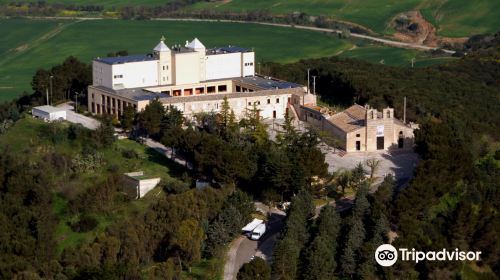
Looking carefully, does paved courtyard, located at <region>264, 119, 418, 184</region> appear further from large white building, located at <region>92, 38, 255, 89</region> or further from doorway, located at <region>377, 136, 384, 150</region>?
large white building, located at <region>92, 38, 255, 89</region>

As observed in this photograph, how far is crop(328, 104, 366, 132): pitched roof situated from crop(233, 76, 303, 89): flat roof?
24.1ft

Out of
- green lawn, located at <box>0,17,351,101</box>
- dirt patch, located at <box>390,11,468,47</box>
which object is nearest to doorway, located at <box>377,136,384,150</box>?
green lawn, located at <box>0,17,351,101</box>

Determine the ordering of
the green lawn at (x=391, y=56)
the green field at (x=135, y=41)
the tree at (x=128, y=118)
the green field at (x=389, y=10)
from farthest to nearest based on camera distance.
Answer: the green field at (x=389, y=10), the green field at (x=135, y=41), the green lawn at (x=391, y=56), the tree at (x=128, y=118)

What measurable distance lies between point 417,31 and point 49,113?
231ft

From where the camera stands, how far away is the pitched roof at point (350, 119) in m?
60.6

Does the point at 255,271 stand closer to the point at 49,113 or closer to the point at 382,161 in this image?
the point at 382,161

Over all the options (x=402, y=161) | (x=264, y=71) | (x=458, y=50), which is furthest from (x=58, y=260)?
(x=458, y=50)

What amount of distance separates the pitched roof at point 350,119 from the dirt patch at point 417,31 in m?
61.8

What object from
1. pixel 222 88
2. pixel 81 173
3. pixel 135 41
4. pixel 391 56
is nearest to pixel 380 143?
pixel 222 88

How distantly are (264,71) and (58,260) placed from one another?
101 feet

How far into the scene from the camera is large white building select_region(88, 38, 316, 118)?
66.9 meters

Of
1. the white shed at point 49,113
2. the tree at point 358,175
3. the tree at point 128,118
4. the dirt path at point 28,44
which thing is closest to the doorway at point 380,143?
the tree at point 358,175

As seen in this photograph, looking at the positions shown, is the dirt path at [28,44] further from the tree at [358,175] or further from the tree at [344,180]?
the tree at [358,175]

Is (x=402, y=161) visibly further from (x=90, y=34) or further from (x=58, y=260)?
(x=90, y=34)
